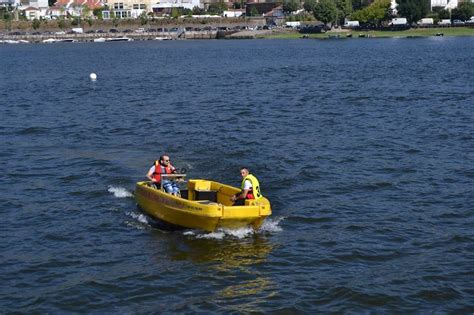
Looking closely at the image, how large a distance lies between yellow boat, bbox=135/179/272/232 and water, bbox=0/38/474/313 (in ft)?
1.85

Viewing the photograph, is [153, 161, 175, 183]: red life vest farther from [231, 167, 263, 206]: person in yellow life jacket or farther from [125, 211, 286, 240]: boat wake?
[231, 167, 263, 206]: person in yellow life jacket

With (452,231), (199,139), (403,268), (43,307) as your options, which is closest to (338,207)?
(452,231)

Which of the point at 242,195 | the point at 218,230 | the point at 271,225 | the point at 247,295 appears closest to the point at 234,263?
the point at 218,230

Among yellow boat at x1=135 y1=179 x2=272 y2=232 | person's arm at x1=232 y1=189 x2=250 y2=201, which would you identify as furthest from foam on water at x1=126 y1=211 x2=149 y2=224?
person's arm at x1=232 y1=189 x2=250 y2=201

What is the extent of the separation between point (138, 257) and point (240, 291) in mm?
4631

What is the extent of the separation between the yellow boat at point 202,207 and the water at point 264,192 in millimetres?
565

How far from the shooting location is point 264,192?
115 feet

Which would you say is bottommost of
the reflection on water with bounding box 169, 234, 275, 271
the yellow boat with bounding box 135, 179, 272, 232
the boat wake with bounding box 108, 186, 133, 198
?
the reflection on water with bounding box 169, 234, 275, 271

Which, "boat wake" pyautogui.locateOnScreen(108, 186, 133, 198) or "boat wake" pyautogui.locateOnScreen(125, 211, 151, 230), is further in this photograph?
"boat wake" pyautogui.locateOnScreen(108, 186, 133, 198)

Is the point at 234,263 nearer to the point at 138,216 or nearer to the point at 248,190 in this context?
the point at 248,190

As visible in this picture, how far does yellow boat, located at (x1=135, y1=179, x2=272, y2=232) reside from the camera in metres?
27.3

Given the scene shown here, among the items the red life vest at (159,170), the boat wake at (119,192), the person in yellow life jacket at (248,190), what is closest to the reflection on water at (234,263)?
the person in yellow life jacket at (248,190)

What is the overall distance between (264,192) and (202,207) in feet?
25.6

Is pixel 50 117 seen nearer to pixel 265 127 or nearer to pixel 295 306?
pixel 265 127
